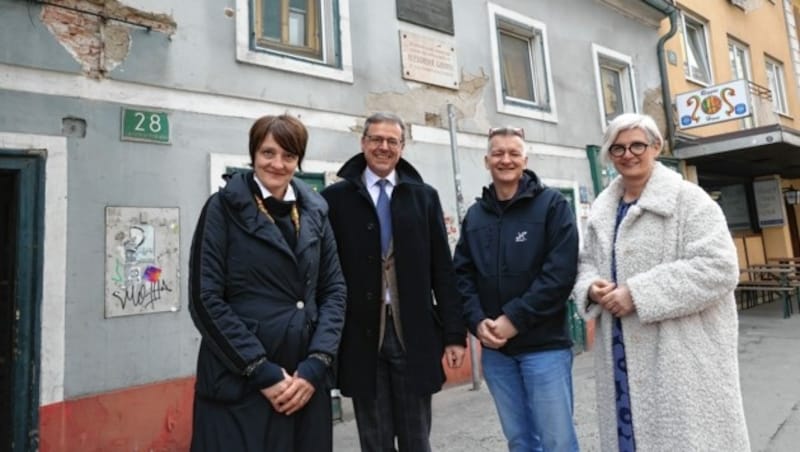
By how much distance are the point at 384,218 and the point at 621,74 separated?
316 inches

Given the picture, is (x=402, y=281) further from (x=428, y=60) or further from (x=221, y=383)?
(x=428, y=60)

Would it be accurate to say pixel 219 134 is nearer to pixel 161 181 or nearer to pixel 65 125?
pixel 161 181

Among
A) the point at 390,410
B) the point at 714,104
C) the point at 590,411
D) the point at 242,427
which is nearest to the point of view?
the point at 242,427

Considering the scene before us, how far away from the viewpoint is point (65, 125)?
141 inches

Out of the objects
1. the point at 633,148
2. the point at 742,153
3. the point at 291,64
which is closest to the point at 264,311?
the point at 633,148

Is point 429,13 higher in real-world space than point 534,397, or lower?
higher

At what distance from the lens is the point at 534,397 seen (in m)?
2.30

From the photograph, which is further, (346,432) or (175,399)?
(346,432)

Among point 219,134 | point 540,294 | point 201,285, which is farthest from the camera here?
point 219,134

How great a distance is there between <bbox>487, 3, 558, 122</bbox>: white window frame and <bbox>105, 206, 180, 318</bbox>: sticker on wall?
174 inches

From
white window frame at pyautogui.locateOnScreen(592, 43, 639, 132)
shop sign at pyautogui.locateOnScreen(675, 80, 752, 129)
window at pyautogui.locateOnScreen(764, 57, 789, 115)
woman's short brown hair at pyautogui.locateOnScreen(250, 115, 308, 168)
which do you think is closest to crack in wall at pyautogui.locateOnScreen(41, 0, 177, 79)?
woman's short brown hair at pyautogui.locateOnScreen(250, 115, 308, 168)

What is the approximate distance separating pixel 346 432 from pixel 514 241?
9.58ft

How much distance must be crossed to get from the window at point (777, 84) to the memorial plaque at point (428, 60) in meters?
11.3

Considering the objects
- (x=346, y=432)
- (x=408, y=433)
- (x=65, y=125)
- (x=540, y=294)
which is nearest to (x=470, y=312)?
(x=540, y=294)
